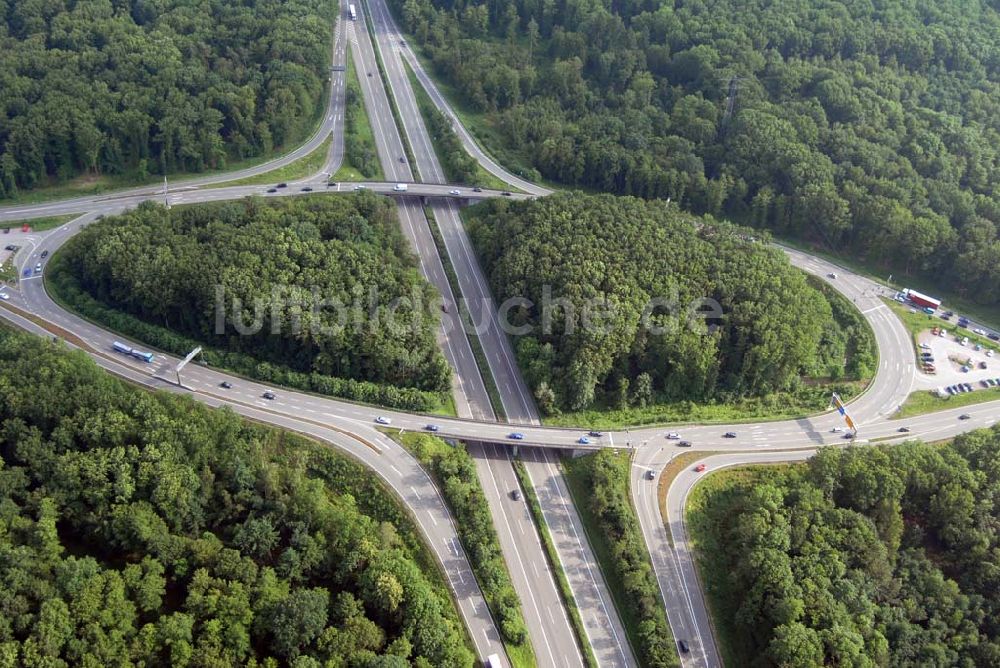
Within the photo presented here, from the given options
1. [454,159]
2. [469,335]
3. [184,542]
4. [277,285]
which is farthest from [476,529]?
[454,159]

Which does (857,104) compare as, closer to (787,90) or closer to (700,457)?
(787,90)

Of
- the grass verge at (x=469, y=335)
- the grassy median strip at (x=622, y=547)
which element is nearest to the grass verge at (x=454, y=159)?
A: the grass verge at (x=469, y=335)

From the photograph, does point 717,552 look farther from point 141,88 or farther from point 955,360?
point 141,88

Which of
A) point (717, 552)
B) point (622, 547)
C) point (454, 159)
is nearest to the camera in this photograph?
point (622, 547)

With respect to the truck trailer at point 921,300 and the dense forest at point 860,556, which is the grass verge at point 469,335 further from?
the truck trailer at point 921,300

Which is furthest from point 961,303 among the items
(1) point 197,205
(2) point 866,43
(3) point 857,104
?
(1) point 197,205

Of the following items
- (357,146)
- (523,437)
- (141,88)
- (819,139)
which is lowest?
(523,437)
